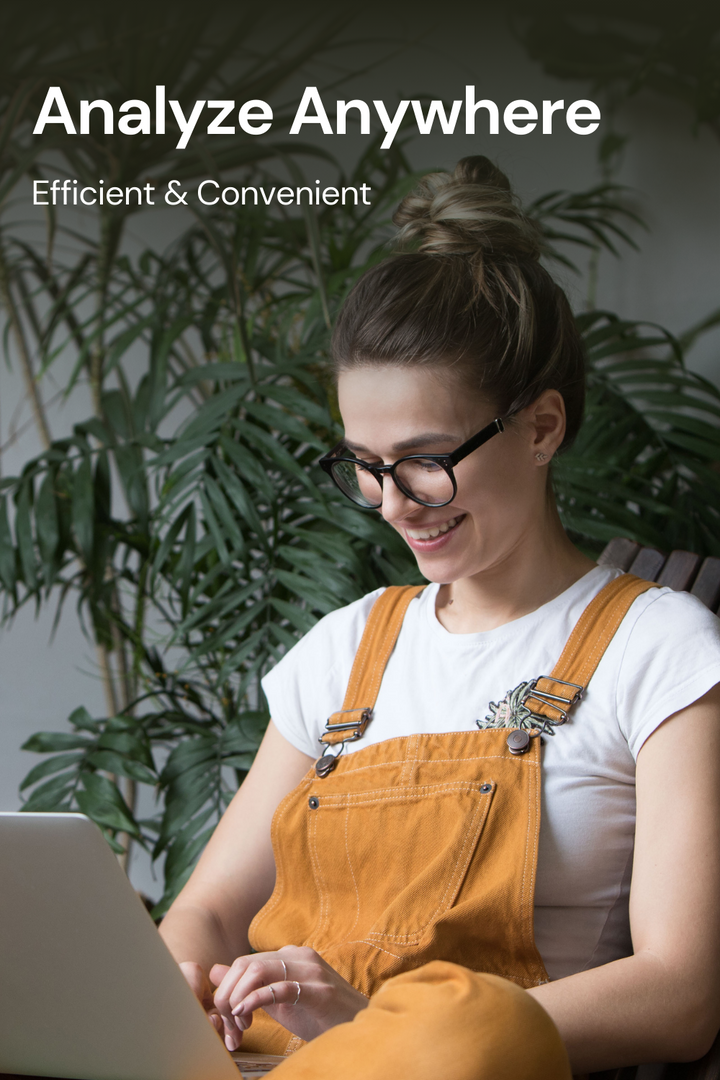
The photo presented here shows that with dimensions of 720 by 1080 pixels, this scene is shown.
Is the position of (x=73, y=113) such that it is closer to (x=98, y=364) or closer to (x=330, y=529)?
(x=98, y=364)

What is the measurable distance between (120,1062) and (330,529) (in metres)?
1.10

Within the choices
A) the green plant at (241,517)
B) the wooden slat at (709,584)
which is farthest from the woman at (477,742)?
the green plant at (241,517)

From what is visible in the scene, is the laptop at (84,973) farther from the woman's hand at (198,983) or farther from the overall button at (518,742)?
the overall button at (518,742)

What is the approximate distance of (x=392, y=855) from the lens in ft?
3.37

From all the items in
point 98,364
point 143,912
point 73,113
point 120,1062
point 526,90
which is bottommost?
point 120,1062

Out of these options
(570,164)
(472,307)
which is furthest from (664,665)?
(570,164)

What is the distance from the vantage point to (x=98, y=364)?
7.34 ft

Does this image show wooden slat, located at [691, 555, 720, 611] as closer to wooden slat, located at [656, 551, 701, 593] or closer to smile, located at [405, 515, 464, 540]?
wooden slat, located at [656, 551, 701, 593]

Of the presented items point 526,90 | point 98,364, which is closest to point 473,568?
point 98,364

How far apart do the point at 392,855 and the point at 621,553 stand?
1.79 ft

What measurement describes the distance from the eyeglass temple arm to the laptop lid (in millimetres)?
552

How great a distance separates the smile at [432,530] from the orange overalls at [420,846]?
0.17m

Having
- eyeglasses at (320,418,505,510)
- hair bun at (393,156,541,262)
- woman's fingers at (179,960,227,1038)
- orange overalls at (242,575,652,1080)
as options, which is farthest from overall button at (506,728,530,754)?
hair bun at (393,156,541,262)

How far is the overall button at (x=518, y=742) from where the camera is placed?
1.00m
